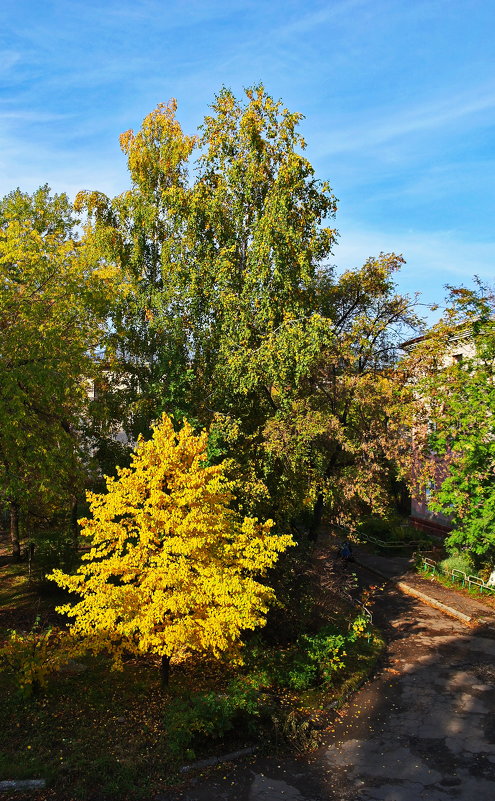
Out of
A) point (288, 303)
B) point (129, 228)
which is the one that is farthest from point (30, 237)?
point (288, 303)

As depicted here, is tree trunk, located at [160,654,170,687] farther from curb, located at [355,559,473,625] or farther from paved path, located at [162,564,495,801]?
curb, located at [355,559,473,625]

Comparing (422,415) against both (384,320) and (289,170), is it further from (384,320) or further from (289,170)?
Answer: (289,170)

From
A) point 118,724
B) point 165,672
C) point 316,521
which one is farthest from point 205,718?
point 316,521

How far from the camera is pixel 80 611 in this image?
412 inches

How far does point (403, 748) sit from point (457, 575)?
12.7 metres

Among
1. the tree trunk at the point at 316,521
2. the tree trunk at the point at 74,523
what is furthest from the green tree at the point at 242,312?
the tree trunk at the point at 74,523

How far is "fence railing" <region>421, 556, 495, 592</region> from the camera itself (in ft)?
67.1

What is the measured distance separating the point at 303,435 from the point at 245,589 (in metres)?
6.45

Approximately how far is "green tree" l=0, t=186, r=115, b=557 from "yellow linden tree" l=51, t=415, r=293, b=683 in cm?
362

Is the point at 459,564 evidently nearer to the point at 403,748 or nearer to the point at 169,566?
the point at 403,748

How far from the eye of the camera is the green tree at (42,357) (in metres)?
13.6

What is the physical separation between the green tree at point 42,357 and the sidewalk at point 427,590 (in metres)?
12.5

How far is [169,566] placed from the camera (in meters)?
10.3

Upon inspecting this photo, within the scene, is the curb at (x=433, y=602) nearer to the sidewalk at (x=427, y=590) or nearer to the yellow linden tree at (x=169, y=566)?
the sidewalk at (x=427, y=590)
